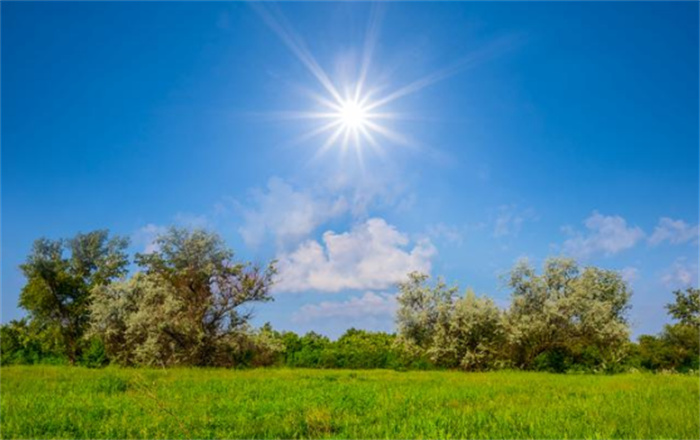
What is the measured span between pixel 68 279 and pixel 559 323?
37.3 meters

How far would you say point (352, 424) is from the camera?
823cm

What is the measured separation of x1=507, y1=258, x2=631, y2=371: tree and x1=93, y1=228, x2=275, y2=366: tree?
16904 mm

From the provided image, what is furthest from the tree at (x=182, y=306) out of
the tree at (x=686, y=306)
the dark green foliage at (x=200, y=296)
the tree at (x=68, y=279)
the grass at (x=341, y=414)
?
the tree at (x=686, y=306)

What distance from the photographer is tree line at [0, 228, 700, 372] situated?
3178 cm

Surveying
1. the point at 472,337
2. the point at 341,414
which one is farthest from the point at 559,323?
the point at 341,414

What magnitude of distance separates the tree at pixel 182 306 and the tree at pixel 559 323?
16904mm

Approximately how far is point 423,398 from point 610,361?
27691 mm

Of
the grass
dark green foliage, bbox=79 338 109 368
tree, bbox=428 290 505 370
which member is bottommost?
the grass

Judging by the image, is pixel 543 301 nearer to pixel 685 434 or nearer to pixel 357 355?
pixel 357 355

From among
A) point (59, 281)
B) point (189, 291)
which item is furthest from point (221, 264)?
point (59, 281)

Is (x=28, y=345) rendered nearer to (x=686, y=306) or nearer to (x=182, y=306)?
(x=182, y=306)

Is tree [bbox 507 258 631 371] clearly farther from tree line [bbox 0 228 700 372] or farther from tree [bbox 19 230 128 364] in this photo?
tree [bbox 19 230 128 364]

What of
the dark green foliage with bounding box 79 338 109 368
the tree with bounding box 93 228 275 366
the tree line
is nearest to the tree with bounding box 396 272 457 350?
the tree line

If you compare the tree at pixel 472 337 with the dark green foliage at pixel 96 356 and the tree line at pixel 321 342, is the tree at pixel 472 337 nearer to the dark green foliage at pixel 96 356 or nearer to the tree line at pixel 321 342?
the tree line at pixel 321 342
